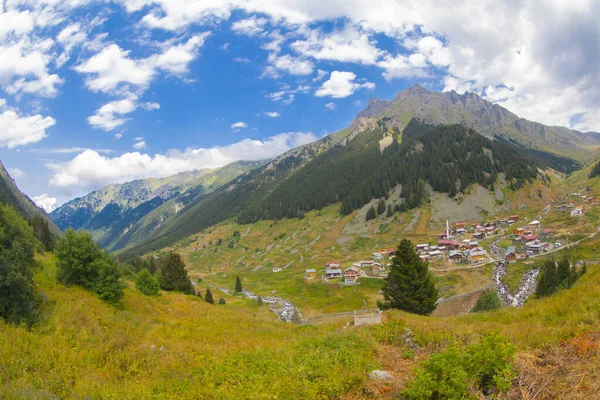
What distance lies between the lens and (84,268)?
2972 cm

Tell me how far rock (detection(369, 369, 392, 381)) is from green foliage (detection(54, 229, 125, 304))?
2602cm

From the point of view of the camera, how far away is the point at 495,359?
401 inches

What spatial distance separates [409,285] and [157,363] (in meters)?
32.3

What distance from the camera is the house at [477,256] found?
11657cm

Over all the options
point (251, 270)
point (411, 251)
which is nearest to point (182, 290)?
point (411, 251)

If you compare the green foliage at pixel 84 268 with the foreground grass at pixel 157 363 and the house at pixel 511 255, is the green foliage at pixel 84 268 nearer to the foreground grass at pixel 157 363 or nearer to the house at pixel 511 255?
the foreground grass at pixel 157 363

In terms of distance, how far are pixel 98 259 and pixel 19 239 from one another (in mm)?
9422

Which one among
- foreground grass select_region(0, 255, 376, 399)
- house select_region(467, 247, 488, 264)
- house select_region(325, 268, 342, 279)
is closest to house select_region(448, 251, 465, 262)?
house select_region(467, 247, 488, 264)

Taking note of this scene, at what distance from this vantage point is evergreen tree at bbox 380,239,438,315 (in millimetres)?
39909

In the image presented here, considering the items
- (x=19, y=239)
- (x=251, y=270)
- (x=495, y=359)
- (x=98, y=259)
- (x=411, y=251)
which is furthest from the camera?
(x=251, y=270)

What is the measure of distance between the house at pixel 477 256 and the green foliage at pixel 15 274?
125m

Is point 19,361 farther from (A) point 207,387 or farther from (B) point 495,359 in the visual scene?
(B) point 495,359

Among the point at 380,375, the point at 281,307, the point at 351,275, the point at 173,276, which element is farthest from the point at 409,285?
the point at 351,275

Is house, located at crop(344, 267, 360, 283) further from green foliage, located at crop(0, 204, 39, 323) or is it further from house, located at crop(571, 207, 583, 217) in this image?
green foliage, located at crop(0, 204, 39, 323)
